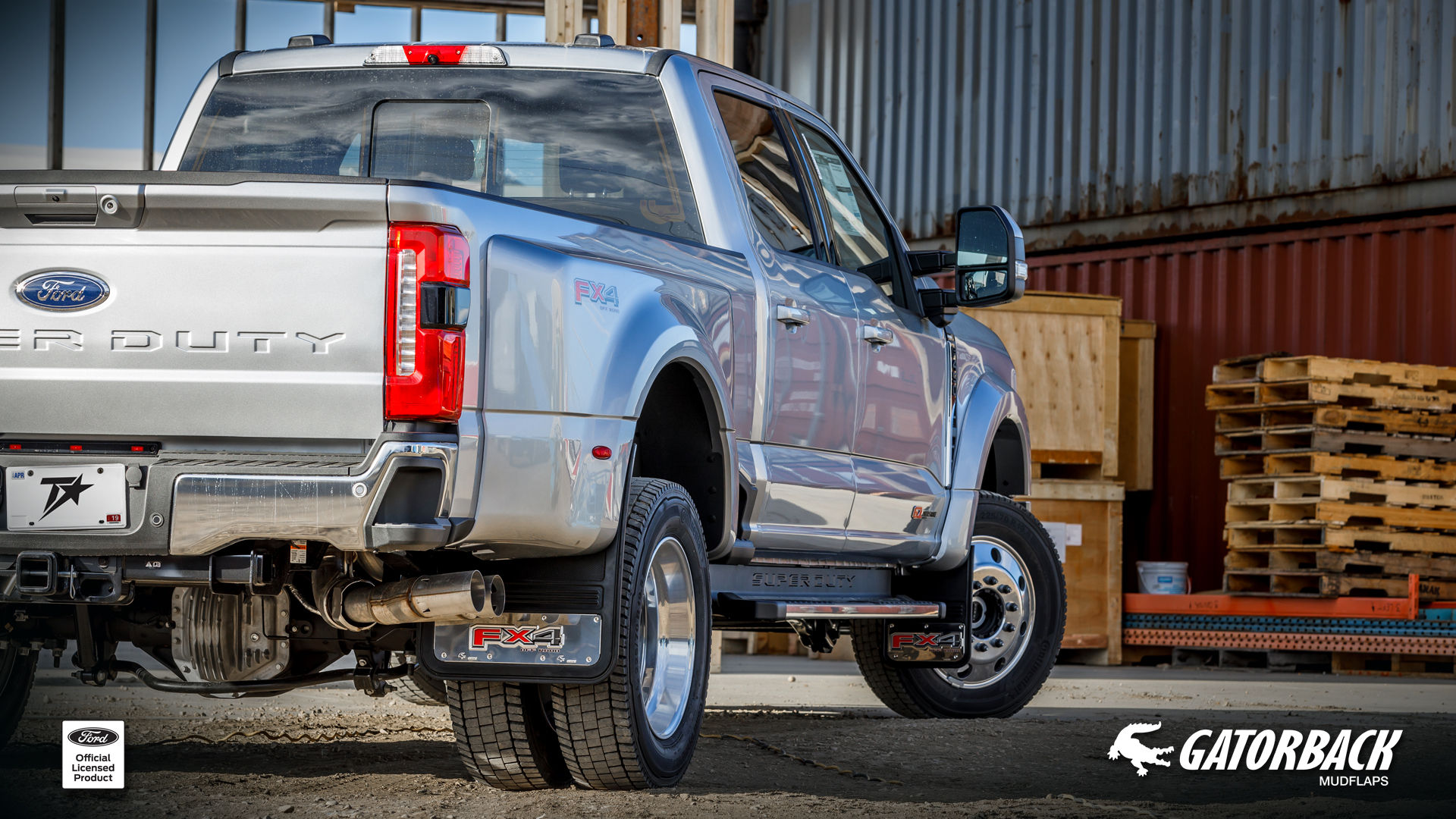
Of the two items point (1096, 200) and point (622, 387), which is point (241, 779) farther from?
point (1096, 200)

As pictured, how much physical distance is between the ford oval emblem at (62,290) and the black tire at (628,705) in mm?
1424

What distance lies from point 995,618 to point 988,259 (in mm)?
1750

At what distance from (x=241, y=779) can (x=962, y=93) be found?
1367 centimetres

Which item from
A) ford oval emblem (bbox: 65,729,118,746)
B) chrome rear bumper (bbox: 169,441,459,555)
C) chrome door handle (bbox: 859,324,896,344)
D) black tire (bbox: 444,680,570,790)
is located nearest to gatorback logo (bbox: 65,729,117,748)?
ford oval emblem (bbox: 65,729,118,746)

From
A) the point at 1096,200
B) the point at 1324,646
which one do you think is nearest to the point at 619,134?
the point at 1324,646

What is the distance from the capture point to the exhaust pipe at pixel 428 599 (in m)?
4.00

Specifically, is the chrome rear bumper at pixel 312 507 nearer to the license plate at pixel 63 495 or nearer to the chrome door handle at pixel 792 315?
the license plate at pixel 63 495

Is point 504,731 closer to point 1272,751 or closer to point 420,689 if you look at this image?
point 420,689

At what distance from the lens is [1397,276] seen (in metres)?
13.1

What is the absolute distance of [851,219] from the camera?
6.47 meters

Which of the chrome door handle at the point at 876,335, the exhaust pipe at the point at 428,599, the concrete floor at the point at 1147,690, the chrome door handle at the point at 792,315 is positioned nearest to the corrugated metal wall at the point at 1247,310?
the concrete floor at the point at 1147,690

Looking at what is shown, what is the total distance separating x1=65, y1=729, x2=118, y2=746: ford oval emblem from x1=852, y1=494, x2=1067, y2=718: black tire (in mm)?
3126

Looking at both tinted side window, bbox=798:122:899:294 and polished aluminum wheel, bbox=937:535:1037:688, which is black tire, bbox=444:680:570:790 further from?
polished aluminum wheel, bbox=937:535:1037:688

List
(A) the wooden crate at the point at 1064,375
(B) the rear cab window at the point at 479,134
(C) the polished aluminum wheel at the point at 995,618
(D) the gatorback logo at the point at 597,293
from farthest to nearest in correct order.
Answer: (A) the wooden crate at the point at 1064,375
(C) the polished aluminum wheel at the point at 995,618
(B) the rear cab window at the point at 479,134
(D) the gatorback logo at the point at 597,293
